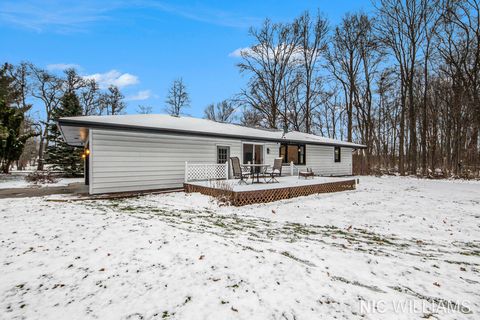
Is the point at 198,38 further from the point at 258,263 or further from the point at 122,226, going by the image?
the point at 258,263

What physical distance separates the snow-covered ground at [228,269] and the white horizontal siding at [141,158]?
129 inches

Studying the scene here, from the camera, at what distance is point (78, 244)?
141 inches

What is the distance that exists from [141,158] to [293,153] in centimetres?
990

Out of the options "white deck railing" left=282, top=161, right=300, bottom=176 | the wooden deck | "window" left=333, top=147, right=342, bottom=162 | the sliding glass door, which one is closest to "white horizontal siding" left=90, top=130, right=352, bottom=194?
the wooden deck

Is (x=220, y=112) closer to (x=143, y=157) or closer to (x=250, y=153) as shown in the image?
(x=250, y=153)

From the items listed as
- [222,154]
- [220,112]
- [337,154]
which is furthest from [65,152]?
[220,112]

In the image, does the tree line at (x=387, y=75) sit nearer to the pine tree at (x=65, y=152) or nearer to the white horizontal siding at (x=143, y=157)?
the pine tree at (x=65, y=152)

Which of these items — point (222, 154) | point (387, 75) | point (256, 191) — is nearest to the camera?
point (256, 191)

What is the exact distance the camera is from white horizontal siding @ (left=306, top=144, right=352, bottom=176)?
16.9 meters

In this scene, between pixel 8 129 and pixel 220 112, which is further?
pixel 220 112

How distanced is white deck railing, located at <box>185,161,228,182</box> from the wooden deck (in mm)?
732

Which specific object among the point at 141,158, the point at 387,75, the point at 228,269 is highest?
the point at 387,75

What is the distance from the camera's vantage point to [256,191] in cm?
827

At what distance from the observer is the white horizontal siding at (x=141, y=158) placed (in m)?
8.62
